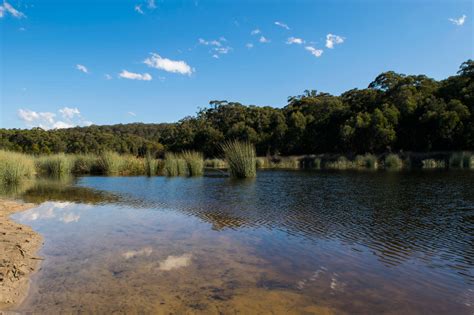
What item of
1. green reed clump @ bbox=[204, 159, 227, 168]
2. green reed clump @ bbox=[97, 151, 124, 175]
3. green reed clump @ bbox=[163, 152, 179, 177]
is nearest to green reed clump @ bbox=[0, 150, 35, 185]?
green reed clump @ bbox=[97, 151, 124, 175]

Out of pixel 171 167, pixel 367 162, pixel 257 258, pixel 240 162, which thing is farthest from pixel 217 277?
pixel 367 162

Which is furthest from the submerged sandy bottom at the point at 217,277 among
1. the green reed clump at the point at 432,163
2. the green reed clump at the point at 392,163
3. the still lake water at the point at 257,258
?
the green reed clump at the point at 432,163

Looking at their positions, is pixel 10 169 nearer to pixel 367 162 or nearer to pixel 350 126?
pixel 367 162

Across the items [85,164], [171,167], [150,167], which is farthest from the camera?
[85,164]

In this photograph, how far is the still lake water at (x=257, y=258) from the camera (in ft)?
11.3

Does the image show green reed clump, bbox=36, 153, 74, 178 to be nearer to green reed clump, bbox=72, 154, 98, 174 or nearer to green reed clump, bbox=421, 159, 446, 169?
green reed clump, bbox=72, 154, 98, 174

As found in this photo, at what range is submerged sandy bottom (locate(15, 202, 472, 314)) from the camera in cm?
335

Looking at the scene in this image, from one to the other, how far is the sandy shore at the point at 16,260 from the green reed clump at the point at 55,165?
1728cm

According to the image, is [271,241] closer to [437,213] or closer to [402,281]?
[402,281]

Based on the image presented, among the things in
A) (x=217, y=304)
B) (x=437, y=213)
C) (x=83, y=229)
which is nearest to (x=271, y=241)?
(x=217, y=304)

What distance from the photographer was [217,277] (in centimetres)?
415

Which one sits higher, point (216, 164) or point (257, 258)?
point (216, 164)

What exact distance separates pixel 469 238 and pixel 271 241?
10.1 ft

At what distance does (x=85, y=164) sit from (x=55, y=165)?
7.03 feet
